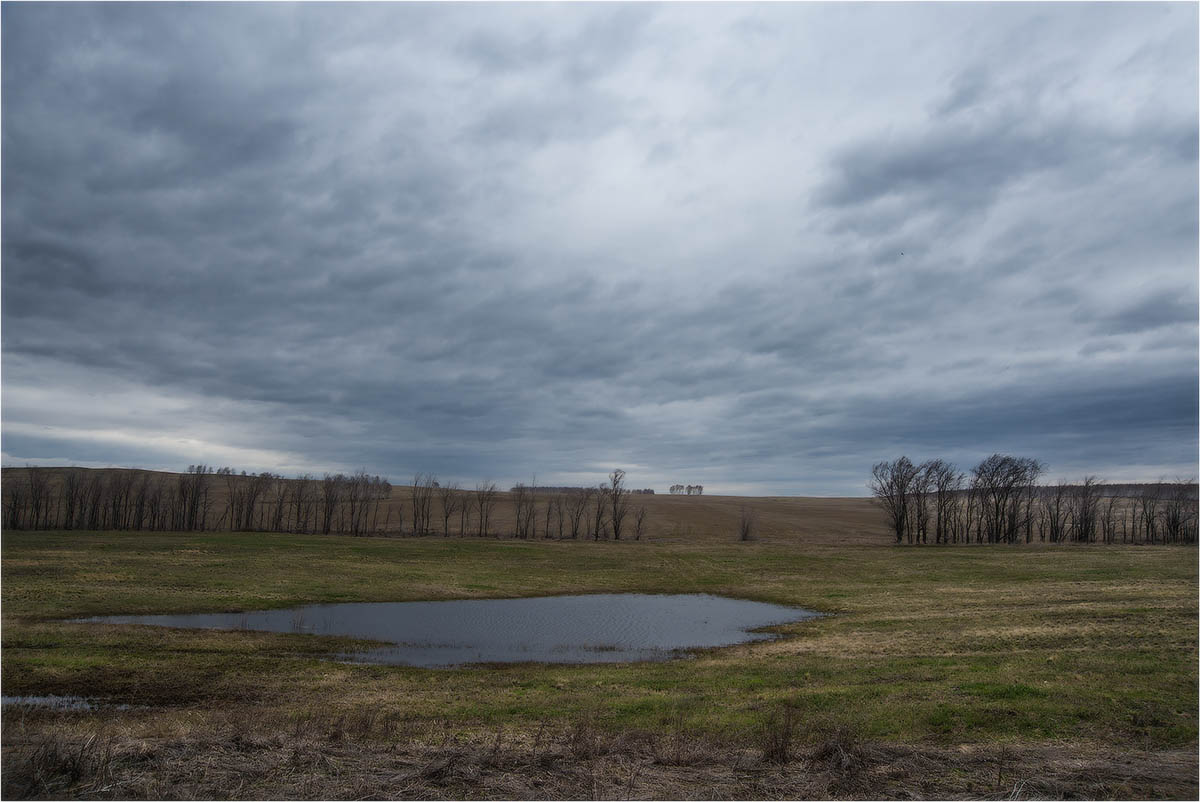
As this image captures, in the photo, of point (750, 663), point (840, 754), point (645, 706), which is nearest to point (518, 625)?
point (750, 663)

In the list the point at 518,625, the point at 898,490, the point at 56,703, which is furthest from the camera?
the point at 898,490

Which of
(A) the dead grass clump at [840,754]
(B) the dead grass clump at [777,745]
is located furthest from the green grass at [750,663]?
(A) the dead grass clump at [840,754]

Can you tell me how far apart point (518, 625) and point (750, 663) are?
13748mm

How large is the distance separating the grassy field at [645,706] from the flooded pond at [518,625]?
2.19 metres

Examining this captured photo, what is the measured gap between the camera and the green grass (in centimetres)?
1545

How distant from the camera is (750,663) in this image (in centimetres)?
2325

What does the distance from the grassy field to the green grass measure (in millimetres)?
135

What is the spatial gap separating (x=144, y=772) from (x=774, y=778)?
9438 mm

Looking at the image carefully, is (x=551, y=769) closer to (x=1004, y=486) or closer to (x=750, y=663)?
(x=750, y=663)

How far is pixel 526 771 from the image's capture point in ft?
33.6

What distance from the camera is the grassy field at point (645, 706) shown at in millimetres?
9797

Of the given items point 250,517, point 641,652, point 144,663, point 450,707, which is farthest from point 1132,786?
point 250,517

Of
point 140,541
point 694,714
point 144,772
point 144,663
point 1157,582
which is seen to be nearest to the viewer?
point 144,772

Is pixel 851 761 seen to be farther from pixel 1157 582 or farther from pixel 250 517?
pixel 250 517
